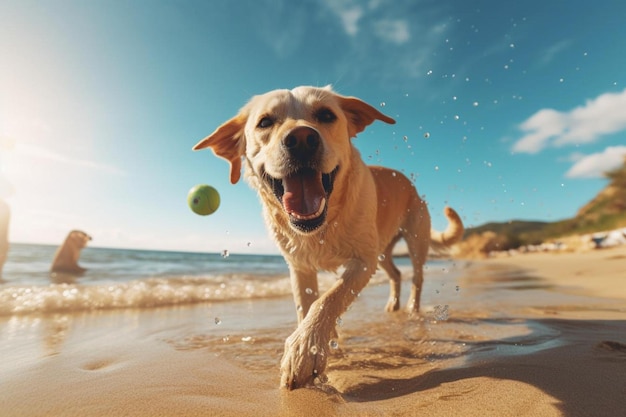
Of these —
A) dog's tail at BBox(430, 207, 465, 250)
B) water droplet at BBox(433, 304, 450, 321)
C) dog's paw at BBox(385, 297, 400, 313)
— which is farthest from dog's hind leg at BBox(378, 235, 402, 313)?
dog's tail at BBox(430, 207, 465, 250)

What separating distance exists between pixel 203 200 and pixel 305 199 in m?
2.14

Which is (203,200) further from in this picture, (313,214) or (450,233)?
(450,233)

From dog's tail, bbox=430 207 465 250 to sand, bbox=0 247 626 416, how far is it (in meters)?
1.40

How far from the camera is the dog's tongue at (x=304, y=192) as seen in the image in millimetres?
2428

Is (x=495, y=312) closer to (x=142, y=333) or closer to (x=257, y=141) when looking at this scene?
(x=257, y=141)

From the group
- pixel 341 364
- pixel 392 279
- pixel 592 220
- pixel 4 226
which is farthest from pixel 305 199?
pixel 592 220

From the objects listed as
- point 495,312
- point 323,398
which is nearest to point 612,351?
point 323,398

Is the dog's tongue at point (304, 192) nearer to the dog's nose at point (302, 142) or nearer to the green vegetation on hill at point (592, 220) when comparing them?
the dog's nose at point (302, 142)

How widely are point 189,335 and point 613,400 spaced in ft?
10.0

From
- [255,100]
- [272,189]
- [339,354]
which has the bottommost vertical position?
[339,354]

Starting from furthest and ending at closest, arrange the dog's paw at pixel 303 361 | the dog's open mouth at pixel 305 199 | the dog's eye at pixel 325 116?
the dog's eye at pixel 325 116 → the dog's open mouth at pixel 305 199 → the dog's paw at pixel 303 361

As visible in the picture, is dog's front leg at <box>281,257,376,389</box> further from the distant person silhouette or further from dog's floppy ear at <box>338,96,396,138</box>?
the distant person silhouette

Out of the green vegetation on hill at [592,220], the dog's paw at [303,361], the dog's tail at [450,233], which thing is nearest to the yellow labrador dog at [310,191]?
the dog's paw at [303,361]

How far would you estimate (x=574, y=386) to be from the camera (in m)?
1.62
